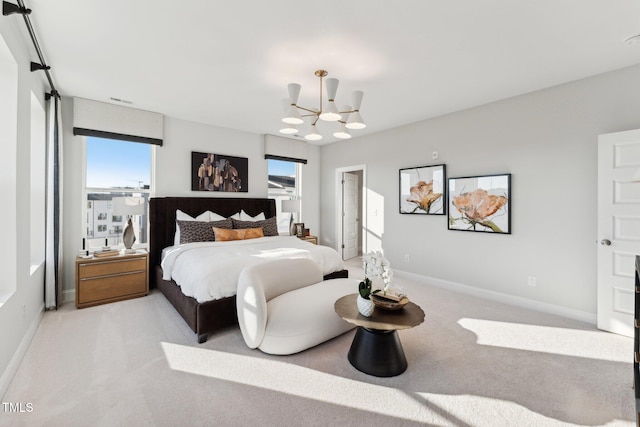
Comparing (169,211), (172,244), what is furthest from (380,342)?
(169,211)

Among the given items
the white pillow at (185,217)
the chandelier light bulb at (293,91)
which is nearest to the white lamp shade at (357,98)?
the chandelier light bulb at (293,91)

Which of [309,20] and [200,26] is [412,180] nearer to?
[309,20]

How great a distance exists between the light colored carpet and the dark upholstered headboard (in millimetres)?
1417

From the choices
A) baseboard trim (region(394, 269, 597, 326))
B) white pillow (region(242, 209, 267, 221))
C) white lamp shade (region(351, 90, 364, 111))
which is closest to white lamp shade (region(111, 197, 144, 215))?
white pillow (region(242, 209, 267, 221))

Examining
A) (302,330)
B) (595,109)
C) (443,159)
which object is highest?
(595,109)

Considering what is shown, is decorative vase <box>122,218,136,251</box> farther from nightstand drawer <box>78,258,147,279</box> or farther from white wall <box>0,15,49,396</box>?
white wall <box>0,15,49,396</box>

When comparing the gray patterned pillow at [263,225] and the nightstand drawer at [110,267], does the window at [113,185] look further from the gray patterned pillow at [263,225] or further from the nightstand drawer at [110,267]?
the gray patterned pillow at [263,225]

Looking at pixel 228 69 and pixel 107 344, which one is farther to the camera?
pixel 228 69

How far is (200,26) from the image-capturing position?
2.19m

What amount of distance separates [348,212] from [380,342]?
14.8 ft

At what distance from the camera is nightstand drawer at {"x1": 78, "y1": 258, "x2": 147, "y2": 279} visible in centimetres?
336

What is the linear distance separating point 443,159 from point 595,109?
1699 millimetres

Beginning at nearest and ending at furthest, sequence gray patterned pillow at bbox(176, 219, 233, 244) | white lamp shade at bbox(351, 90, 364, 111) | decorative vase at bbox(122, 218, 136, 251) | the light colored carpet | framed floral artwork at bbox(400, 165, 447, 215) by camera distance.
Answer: the light colored carpet → white lamp shade at bbox(351, 90, 364, 111) → decorative vase at bbox(122, 218, 136, 251) → gray patterned pillow at bbox(176, 219, 233, 244) → framed floral artwork at bbox(400, 165, 447, 215)

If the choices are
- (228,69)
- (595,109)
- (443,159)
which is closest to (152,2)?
(228,69)
